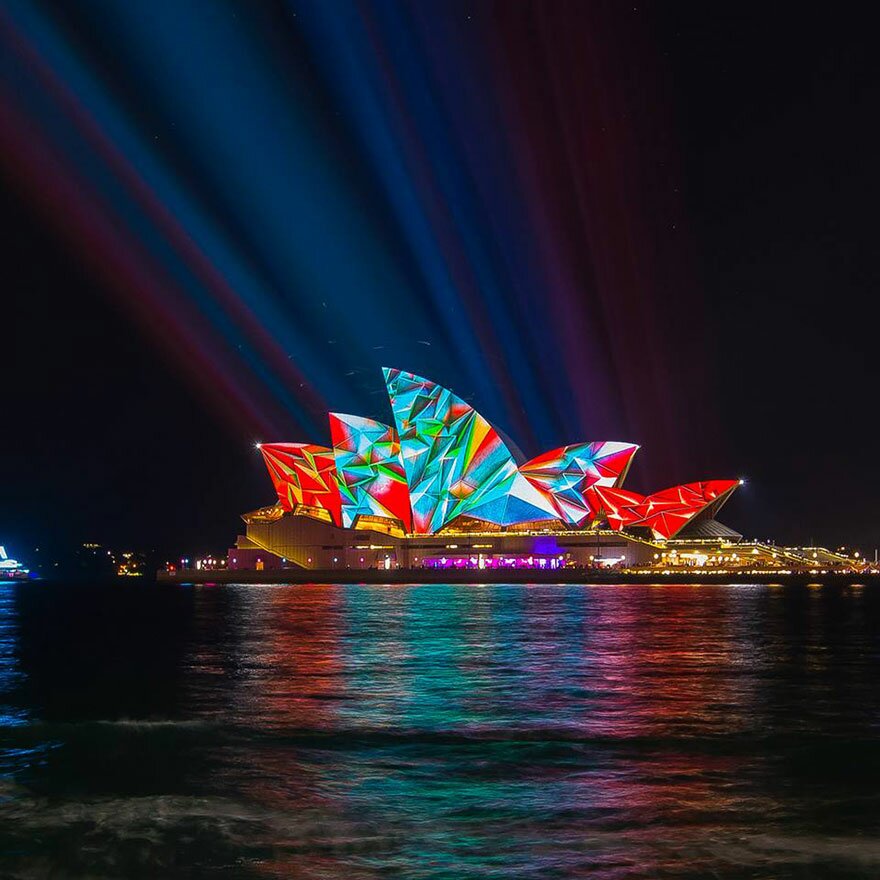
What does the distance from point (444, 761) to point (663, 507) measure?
77086mm

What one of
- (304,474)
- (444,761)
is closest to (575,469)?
(304,474)

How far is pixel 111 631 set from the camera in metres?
36.1

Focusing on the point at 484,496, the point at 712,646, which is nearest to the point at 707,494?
the point at 484,496

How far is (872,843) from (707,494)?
7903 cm

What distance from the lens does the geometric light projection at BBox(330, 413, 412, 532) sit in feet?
257

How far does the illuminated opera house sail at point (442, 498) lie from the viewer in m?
75.3

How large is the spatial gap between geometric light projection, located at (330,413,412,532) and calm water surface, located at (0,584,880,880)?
168ft

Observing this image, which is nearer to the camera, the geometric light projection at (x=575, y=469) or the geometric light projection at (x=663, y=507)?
the geometric light projection at (x=575, y=469)

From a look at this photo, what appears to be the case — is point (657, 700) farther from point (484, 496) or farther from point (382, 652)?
point (484, 496)

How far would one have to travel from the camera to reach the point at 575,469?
8169 centimetres

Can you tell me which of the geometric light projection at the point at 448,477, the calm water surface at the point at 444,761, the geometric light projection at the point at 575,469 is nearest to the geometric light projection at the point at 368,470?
the geometric light projection at the point at 448,477

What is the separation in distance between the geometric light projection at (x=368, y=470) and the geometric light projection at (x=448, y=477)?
8cm

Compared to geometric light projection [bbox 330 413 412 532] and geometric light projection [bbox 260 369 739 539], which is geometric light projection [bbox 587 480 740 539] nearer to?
geometric light projection [bbox 260 369 739 539]

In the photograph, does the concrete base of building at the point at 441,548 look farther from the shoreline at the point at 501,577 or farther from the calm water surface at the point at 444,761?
the calm water surface at the point at 444,761
